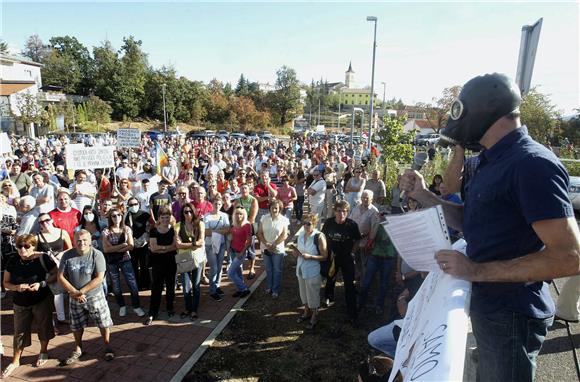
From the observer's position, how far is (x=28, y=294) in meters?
4.79

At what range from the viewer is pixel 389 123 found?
43.5 ft

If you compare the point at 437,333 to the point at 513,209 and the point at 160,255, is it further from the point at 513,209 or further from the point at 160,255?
the point at 160,255

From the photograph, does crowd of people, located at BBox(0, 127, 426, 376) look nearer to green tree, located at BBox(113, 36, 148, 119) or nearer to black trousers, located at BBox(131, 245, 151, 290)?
black trousers, located at BBox(131, 245, 151, 290)

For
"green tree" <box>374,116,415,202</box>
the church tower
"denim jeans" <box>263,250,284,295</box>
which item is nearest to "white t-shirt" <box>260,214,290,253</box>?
"denim jeans" <box>263,250,284,295</box>

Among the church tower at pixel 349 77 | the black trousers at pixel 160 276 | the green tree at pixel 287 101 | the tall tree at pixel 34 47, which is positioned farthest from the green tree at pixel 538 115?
the church tower at pixel 349 77

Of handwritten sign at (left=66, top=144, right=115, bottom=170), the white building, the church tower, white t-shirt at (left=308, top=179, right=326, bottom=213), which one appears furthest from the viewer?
the church tower

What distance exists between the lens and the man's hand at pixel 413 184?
2.11 meters

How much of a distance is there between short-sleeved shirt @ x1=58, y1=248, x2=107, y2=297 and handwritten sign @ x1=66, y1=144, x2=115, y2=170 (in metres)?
5.18

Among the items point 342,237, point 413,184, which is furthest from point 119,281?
point 413,184

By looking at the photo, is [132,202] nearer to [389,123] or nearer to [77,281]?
[77,281]

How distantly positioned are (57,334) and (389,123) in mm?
11474

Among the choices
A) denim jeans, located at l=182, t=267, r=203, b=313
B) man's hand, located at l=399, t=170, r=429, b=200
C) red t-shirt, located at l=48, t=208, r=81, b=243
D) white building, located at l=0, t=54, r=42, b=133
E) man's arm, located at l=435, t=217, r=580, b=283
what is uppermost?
white building, located at l=0, t=54, r=42, b=133

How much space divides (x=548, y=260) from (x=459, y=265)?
1.00 ft

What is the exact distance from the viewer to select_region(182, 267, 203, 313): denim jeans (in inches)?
247
